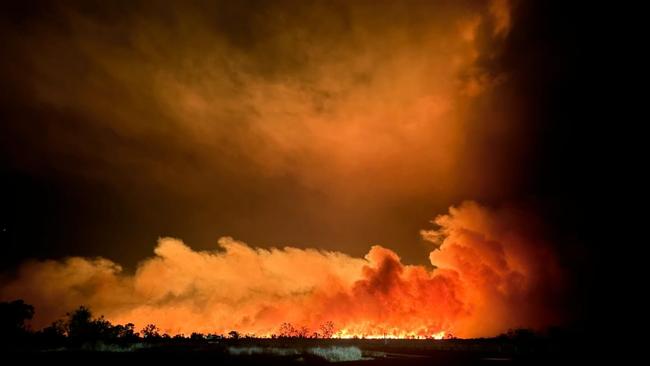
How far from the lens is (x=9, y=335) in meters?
91.1

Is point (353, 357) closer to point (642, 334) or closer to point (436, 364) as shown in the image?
point (436, 364)

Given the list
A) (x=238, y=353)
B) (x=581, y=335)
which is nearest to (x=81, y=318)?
(x=238, y=353)

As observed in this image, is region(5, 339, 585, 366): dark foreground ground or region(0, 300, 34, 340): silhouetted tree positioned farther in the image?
region(0, 300, 34, 340): silhouetted tree

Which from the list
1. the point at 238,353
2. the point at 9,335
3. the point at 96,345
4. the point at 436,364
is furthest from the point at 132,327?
the point at 436,364

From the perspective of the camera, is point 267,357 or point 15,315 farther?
point 15,315

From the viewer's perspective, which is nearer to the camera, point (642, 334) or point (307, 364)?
point (307, 364)

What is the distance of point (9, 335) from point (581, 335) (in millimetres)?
177669

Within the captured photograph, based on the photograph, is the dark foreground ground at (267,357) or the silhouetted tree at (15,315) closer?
the dark foreground ground at (267,357)

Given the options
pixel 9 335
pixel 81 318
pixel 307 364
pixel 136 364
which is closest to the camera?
pixel 136 364

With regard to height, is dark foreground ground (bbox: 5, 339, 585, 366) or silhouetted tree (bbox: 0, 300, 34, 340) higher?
silhouetted tree (bbox: 0, 300, 34, 340)

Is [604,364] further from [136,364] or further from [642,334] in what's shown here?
[642,334]

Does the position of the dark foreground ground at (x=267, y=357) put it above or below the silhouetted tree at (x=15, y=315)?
below

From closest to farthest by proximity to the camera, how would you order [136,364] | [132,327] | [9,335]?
[136,364] → [9,335] → [132,327]

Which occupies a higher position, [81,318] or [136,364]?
[81,318]
